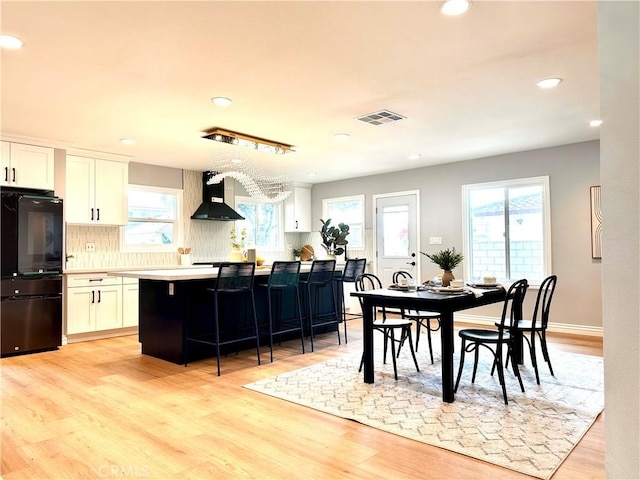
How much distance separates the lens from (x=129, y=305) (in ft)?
20.1

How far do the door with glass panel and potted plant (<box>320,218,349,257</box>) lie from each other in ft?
2.05

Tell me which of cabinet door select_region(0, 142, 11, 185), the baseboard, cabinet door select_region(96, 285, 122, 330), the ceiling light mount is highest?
the ceiling light mount

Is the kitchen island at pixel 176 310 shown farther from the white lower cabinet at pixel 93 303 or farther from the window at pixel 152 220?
the window at pixel 152 220

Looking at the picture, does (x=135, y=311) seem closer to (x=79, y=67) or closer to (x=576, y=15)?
(x=79, y=67)

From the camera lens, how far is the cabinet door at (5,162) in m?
4.97

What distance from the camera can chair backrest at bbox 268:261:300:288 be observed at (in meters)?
4.65

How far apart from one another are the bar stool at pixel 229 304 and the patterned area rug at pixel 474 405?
72 cm

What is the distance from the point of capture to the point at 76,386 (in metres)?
3.74

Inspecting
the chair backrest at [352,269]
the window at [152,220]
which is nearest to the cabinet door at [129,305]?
the window at [152,220]

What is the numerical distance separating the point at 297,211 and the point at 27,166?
471cm

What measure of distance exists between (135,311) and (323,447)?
4.52m

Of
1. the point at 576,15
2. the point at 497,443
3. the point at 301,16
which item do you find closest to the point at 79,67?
the point at 301,16

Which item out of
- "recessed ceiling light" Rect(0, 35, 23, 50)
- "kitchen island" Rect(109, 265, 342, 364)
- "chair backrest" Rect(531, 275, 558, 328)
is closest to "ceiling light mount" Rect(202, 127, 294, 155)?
"kitchen island" Rect(109, 265, 342, 364)

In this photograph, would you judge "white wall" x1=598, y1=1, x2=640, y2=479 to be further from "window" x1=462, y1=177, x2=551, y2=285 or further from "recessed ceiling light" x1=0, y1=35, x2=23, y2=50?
"window" x1=462, y1=177, x2=551, y2=285
